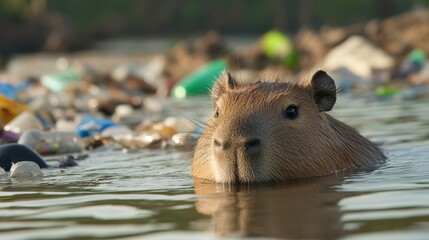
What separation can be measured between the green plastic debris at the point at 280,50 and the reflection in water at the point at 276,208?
58.7ft

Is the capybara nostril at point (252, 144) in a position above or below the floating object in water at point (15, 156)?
below

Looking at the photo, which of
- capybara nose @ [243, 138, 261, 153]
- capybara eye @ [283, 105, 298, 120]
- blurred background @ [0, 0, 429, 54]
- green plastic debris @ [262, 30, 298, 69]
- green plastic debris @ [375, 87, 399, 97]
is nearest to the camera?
capybara nose @ [243, 138, 261, 153]

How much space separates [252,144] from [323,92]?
1316 millimetres

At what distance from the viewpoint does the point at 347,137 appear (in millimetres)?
8195

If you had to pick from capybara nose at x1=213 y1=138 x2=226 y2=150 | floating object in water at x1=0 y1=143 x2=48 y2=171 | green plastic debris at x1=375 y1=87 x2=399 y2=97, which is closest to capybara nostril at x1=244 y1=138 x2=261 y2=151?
capybara nose at x1=213 y1=138 x2=226 y2=150

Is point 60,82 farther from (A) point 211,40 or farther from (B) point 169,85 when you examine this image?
(A) point 211,40

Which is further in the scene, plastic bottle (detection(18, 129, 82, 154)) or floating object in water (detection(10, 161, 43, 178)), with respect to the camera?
plastic bottle (detection(18, 129, 82, 154))

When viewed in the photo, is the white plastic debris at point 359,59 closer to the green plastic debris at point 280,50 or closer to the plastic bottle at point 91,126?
the green plastic debris at point 280,50

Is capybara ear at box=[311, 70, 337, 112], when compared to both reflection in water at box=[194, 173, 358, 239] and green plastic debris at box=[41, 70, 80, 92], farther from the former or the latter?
green plastic debris at box=[41, 70, 80, 92]

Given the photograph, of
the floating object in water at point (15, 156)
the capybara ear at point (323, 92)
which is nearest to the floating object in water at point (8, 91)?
the floating object in water at point (15, 156)

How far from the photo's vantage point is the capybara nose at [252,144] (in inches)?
259

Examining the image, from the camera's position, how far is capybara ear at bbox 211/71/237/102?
784 cm

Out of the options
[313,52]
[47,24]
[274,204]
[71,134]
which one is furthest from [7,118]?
[47,24]

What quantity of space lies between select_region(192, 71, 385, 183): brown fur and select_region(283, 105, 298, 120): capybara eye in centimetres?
3
